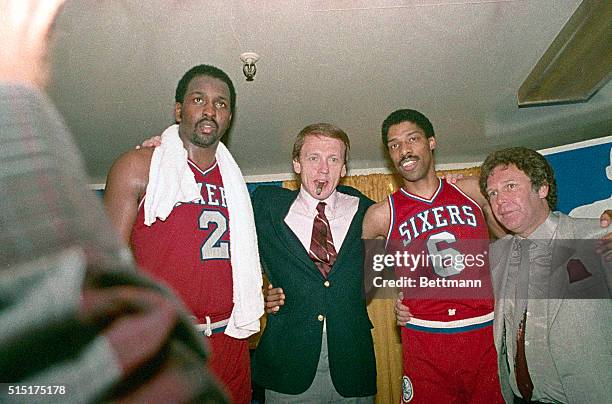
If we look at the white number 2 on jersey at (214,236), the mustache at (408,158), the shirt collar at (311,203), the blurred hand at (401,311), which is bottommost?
the blurred hand at (401,311)

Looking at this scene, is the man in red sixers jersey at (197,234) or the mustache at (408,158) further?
the mustache at (408,158)

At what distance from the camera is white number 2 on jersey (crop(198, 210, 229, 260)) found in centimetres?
100

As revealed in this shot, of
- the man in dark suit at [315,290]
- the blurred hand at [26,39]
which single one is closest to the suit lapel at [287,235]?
the man in dark suit at [315,290]

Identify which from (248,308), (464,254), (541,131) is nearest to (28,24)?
(248,308)

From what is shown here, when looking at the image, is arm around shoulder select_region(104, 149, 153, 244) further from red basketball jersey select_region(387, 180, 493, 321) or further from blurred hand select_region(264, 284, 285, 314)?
red basketball jersey select_region(387, 180, 493, 321)

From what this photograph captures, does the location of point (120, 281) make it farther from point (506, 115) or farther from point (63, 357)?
point (506, 115)

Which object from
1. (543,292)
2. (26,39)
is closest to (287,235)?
(543,292)

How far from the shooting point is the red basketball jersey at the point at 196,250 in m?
0.95

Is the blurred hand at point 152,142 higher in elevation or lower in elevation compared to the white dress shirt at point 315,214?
higher

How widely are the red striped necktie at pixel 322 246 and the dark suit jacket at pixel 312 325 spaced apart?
1 cm

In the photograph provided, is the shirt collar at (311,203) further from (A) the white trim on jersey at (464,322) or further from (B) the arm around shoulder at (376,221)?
(A) the white trim on jersey at (464,322)

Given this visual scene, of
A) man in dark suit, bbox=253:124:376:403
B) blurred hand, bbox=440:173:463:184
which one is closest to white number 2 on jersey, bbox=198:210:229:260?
man in dark suit, bbox=253:124:376:403

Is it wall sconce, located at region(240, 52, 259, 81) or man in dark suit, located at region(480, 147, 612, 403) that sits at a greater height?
wall sconce, located at region(240, 52, 259, 81)

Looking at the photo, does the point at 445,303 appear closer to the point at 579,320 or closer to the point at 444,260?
the point at 444,260
